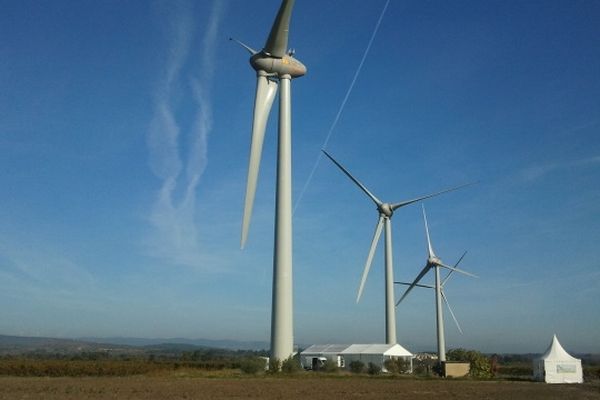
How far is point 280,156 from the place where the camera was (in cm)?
4619

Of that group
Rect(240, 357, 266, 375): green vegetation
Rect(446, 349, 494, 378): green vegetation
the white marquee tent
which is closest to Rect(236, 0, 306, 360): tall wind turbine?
Rect(240, 357, 266, 375): green vegetation

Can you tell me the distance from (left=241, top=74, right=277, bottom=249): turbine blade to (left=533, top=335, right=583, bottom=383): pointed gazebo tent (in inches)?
1158

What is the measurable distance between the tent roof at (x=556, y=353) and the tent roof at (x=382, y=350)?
13648mm

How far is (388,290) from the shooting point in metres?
62.2

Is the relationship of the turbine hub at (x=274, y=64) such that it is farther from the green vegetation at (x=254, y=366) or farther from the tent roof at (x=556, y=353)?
the tent roof at (x=556, y=353)

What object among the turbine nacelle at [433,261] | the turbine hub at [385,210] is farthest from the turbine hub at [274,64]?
the turbine nacelle at [433,261]

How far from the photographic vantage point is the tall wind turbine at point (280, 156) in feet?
144

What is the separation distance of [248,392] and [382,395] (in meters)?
7.37

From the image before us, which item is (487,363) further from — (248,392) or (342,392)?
(248,392)

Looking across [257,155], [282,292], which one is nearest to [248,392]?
[282,292]

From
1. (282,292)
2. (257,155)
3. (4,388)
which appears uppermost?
(257,155)

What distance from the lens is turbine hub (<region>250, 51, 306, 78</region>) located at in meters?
47.4

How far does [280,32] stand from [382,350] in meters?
33.0

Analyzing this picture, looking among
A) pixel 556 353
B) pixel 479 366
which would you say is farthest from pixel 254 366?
pixel 556 353
